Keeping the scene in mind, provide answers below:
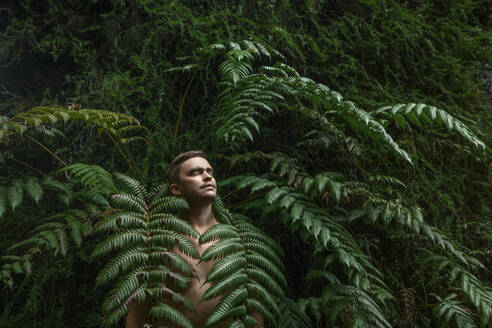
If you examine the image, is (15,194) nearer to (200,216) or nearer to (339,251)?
(200,216)

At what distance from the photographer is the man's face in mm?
1965

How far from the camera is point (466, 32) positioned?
392cm

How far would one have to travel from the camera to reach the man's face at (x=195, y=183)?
1.96 metres

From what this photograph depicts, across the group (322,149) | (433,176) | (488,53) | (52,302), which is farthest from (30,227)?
(488,53)

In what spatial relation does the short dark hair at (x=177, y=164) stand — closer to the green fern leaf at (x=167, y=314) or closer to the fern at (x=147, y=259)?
the fern at (x=147, y=259)

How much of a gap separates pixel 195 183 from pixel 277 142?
1.22 m

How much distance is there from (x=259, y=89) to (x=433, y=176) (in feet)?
6.10

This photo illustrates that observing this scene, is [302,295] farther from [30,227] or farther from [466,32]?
[466,32]

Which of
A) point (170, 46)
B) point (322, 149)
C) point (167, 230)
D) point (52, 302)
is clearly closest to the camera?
point (167, 230)

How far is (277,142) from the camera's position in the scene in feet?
9.87

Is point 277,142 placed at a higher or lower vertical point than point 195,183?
lower

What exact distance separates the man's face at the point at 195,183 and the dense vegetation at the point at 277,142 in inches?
6.3

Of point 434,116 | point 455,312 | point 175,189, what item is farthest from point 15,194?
point 455,312

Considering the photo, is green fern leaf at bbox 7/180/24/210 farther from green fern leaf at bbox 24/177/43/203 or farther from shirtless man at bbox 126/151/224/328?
shirtless man at bbox 126/151/224/328
